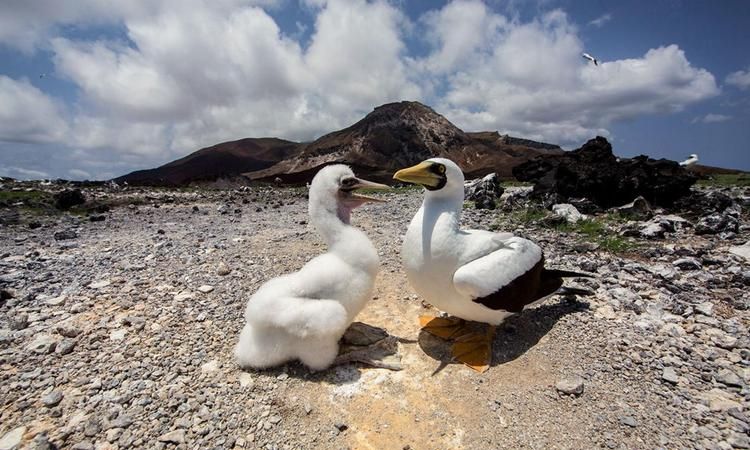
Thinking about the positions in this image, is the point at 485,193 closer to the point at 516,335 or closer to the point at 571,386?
the point at 516,335

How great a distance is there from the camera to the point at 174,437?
2.96 m

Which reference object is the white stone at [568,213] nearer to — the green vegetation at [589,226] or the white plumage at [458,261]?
the green vegetation at [589,226]

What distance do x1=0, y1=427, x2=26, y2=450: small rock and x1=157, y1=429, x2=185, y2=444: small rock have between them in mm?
1016

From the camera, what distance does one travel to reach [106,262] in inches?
265

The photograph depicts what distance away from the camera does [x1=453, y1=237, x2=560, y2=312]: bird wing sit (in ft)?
12.3

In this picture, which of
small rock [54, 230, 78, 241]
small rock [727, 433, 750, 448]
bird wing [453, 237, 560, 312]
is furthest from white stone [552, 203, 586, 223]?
small rock [54, 230, 78, 241]

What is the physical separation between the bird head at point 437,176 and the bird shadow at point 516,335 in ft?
5.73

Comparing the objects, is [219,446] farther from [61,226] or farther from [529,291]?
[61,226]

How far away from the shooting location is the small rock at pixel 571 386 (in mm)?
3412

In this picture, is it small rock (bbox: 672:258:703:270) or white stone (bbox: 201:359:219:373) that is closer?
white stone (bbox: 201:359:219:373)

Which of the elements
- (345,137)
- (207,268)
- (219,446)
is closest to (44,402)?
(219,446)

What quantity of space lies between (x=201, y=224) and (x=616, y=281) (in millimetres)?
10371

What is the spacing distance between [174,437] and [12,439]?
120 cm

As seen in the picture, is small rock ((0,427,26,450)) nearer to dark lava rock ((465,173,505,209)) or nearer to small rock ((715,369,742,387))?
small rock ((715,369,742,387))
